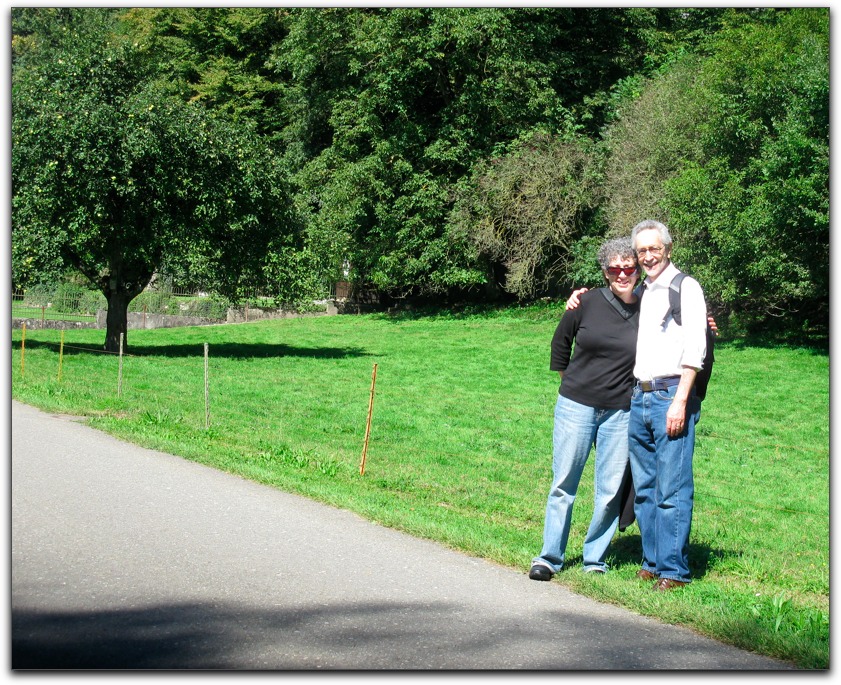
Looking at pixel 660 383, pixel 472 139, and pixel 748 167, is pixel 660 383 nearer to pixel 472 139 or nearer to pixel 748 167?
pixel 748 167

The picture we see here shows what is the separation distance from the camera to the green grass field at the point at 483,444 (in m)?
6.45

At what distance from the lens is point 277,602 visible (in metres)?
5.40

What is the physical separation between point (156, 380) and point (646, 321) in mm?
16026

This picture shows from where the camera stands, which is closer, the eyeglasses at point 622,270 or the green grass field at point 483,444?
the eyeglasses at point 622,270

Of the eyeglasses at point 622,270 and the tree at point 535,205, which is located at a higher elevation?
the tree at point 535,205

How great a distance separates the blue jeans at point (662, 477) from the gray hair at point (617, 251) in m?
0.83

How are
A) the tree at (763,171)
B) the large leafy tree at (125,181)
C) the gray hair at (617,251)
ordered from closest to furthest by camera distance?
the gray hair at (617,251), the tree at (763,171), the large leafy tree at (125,181)

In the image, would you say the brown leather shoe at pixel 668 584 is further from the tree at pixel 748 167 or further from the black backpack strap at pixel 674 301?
the tree at pixel 748 167

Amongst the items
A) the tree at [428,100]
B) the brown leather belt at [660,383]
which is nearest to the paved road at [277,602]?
the brown leather belt at [660,383]

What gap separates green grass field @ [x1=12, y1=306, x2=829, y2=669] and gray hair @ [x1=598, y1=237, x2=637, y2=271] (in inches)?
78.9

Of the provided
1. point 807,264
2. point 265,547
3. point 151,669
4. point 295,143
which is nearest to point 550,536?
point 265,547

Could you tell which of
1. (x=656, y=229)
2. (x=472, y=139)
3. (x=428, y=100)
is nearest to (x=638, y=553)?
(x=656, y=229)

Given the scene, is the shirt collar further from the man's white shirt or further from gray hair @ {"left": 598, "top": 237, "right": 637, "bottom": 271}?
gray hair @ {"left": 598, "top": 237, "right": 637, "bottom": 271}

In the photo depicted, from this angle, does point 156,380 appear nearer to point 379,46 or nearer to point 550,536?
point 550,536
